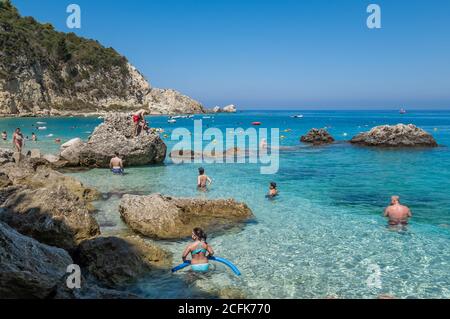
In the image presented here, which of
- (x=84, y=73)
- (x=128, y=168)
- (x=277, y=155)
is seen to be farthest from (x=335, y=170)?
(x=84, y=73)

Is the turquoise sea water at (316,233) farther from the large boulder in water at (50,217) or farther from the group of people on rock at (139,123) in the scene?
the group of people on rock at (139,123)

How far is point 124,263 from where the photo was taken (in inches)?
353

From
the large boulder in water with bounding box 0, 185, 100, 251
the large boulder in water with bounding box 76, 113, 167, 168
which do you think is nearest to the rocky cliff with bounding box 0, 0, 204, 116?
the large boulder in water with bounding box 76, 113, 167, 168

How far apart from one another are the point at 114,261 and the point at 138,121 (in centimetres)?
1748

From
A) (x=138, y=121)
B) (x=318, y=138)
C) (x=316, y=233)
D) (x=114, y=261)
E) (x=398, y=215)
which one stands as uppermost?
(x=138, y=121)

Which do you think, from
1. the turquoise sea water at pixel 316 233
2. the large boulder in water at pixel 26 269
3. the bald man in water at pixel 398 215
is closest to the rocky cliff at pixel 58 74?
the turquoise sea water at pixel 316 233

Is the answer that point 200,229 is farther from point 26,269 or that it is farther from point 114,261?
point 26,269

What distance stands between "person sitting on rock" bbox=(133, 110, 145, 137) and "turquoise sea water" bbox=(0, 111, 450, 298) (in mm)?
2575

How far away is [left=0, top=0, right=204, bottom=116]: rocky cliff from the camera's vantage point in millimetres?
91812

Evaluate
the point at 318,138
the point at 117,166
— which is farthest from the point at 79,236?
the point at 318,138

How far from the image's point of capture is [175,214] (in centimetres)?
1257

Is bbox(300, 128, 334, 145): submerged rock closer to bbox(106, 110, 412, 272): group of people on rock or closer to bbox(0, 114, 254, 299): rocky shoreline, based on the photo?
bbox(106, 110, 412, 272): group of people on rock

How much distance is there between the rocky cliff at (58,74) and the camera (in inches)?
3615

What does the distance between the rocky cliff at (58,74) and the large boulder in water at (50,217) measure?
90.3 m
